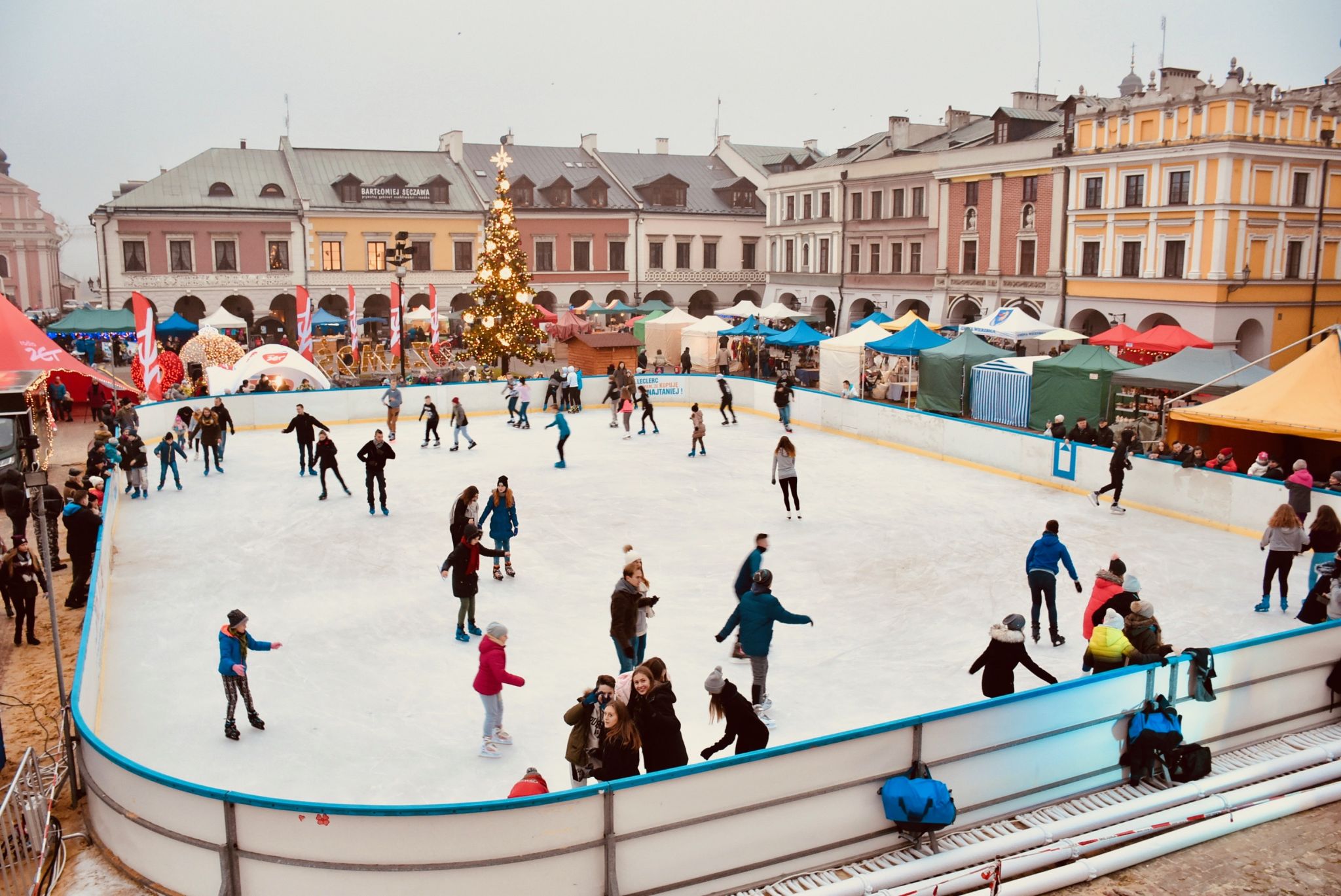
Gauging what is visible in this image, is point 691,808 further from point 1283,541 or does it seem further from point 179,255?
point 179,255

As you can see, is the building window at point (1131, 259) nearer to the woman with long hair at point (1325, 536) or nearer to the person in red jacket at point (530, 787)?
the woman with long hair at point (1325, 536)

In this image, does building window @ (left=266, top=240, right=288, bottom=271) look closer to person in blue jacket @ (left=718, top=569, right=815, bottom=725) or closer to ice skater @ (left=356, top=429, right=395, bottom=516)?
ice skater @ (left=356, top=429, right=395, bottom=516)

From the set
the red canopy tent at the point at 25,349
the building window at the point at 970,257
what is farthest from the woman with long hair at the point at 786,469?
the building window at the point at 970,257

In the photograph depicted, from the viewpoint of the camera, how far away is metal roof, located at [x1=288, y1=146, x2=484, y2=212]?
4656cm

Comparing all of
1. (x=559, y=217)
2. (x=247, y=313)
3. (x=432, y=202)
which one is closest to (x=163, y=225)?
(x=247, y=313)

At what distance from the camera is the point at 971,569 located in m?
14.3

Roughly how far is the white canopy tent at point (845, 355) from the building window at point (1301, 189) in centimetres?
1414

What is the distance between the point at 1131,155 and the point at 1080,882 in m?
32.2

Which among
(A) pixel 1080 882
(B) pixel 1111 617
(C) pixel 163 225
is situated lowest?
(A) pixel 1080 882

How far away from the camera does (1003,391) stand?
25.9m

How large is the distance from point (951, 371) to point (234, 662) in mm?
21580

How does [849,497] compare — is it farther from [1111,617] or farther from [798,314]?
[798,314]

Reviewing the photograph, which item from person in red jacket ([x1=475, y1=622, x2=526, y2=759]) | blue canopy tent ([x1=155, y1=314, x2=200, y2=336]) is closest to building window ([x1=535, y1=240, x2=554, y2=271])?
blue canopy tent ([x1=155, y1=314, x2=200, y2=336])

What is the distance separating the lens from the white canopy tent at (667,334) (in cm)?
3900
